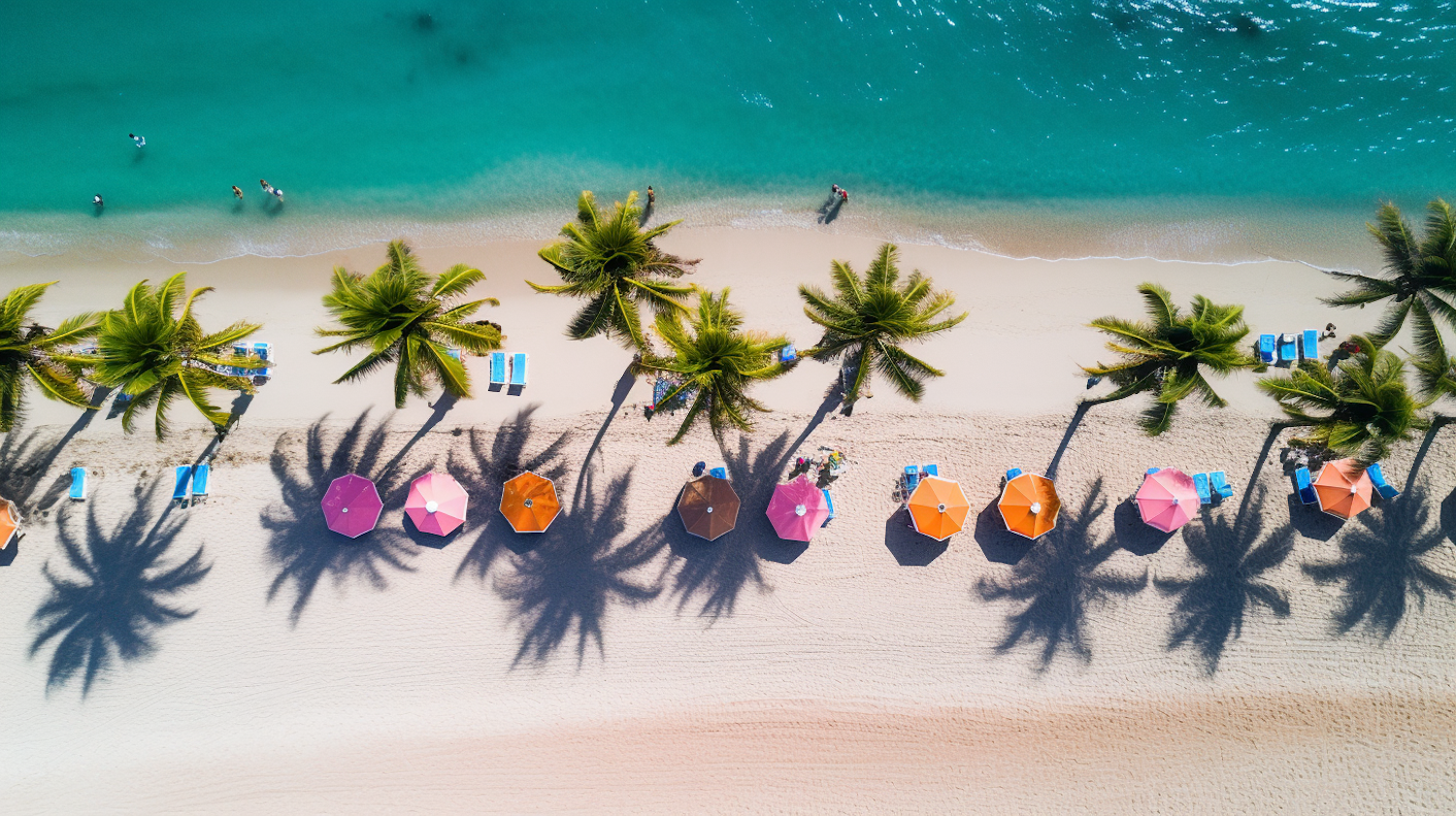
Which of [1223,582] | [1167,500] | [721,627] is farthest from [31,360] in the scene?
[1223,582]

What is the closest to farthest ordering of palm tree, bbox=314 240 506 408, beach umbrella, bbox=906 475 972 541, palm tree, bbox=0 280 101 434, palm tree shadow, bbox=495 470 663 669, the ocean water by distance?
palm tree, bbox=314 240 506 408, palm tree, bbox=0 280 101 434, beach umbrella, bbox=906 475 972 541, palm tree shadow, bbox=495 470 663 669, the ocean water

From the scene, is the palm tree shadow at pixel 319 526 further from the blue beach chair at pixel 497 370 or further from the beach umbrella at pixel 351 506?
the blue beach chair at pixel 497 370

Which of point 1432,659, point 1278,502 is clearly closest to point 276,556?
point 1278,502

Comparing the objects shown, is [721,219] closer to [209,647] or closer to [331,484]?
[331,484]

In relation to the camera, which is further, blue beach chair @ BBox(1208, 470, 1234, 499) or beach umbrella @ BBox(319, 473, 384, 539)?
blue beach chair @ BBox(1208, 470, 1234, 499)

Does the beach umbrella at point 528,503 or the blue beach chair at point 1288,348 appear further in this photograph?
the blue beach chair at point 1288,348

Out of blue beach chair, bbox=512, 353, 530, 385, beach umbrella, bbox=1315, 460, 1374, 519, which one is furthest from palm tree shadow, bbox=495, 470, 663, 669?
beach umbrella, bbox=1315, 460, 1374, 519

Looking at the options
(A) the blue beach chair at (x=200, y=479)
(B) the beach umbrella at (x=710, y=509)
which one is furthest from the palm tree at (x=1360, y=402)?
(A) the blue beach chair at (x=200, y=479)

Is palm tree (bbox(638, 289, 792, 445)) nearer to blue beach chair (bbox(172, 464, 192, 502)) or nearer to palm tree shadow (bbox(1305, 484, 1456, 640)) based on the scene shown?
blue beach chair (bbox(172, 464, 192, 502))
